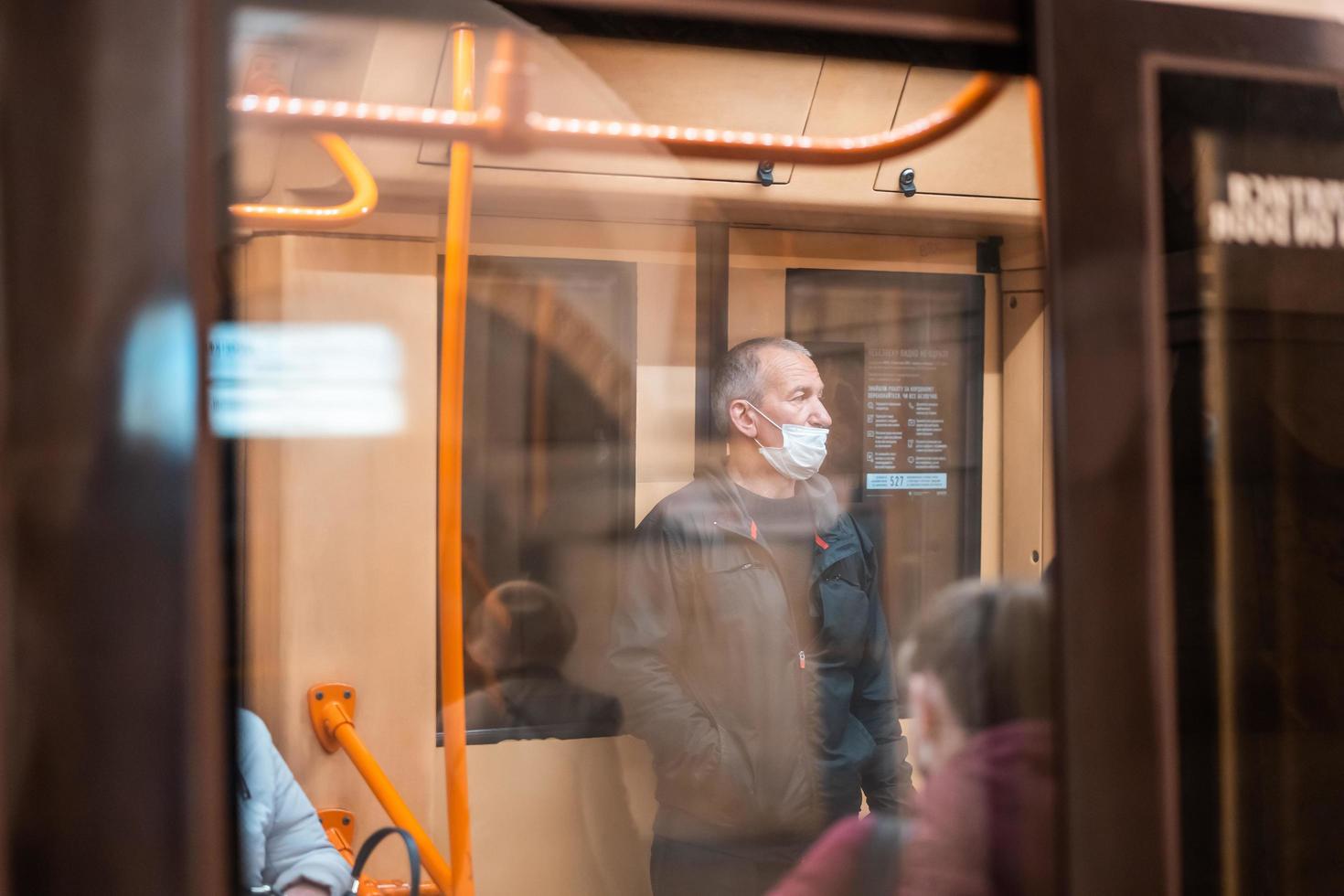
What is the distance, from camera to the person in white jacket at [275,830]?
0.90m

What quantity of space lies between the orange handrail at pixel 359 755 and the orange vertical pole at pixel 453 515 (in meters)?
0.03

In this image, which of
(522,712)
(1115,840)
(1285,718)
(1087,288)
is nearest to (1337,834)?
(1285,718)

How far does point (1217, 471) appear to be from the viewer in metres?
1.15

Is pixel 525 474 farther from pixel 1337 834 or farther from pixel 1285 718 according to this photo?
pixel 1337 834

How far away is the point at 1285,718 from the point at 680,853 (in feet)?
2.45

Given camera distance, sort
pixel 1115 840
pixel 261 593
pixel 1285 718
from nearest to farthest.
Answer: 1. pixel 261 593
2. pixel 1115 840
3. pixel 1285 718

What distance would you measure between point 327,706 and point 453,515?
Answer: 0.84ft

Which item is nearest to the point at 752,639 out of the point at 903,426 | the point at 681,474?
the point at 681,474

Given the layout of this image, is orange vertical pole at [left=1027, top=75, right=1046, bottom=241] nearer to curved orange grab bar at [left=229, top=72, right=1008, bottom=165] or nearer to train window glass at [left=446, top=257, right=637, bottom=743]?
curved orange grab bar at [left=229, top=72, right=1008, bottom=165]

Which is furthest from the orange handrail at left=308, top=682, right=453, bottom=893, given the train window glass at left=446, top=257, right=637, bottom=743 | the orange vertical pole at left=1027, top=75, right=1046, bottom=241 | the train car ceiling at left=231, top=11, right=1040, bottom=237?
the orange vertical pole at left=1027, top=75, right=1046, bottom=241

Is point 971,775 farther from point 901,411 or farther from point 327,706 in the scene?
point 327,706

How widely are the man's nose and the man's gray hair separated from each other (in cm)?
7

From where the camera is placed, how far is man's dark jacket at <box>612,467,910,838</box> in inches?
48.7

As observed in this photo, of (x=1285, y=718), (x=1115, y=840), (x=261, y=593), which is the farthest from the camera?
(x=1285, y=718)
